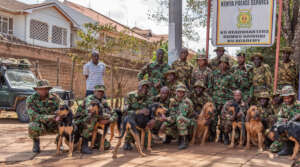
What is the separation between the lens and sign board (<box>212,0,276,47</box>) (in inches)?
277

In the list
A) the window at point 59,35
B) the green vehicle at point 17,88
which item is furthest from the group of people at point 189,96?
the window at point 59,35

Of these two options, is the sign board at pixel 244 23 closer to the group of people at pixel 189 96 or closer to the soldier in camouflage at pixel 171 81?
the group of people at pixel 189 96

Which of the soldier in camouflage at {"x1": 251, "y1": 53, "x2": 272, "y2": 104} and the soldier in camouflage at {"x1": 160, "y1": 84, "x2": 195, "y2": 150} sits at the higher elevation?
the soldier in camouflage at {"x1": 251, "y1": 53, "x2": 272, "y2": 104}

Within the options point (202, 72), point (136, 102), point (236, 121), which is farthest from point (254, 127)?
point (136, 102)

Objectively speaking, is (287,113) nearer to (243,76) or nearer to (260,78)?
(260,78)

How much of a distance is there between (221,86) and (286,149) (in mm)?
1892

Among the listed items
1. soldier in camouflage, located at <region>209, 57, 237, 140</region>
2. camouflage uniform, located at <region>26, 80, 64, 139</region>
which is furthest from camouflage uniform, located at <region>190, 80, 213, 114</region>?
camouflage uniform, located at <region>26, 80, 64, 139</region>

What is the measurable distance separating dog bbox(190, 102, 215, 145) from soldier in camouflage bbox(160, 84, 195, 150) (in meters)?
0.15

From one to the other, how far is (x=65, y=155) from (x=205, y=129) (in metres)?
2.68

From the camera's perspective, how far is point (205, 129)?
6.10m

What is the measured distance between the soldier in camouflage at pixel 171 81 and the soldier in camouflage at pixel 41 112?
7.38 ft

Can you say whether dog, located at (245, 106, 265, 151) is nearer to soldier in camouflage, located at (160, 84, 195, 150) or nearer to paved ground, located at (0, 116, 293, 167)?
paved ground, located at (0, 116, 293, 167)

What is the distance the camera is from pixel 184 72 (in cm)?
688

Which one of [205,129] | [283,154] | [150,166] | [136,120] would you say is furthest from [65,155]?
[283,154]
